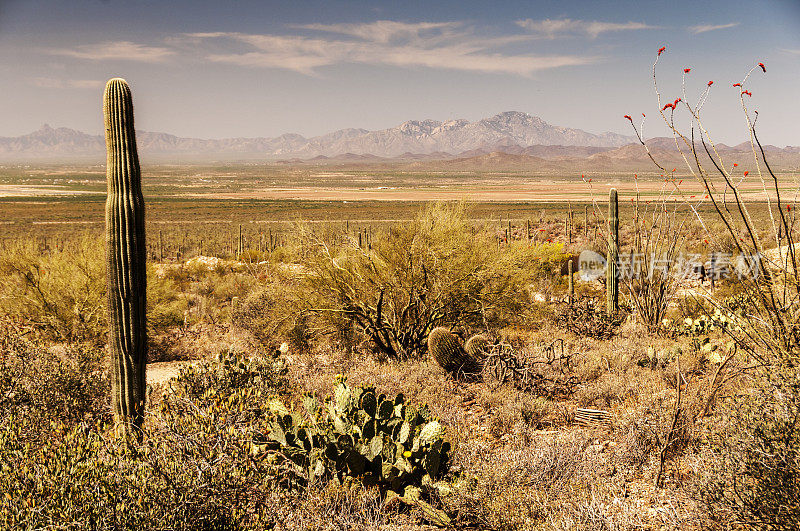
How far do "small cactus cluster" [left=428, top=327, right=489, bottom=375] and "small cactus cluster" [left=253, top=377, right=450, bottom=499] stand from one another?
282 cm

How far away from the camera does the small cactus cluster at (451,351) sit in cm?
799

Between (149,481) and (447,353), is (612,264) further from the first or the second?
(149,481)

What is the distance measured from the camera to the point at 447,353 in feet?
26.3

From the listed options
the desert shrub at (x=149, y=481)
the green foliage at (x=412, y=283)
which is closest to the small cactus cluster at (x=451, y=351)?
the green foliage at (x=412, y=283)

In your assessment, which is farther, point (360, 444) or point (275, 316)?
point (275, 316)

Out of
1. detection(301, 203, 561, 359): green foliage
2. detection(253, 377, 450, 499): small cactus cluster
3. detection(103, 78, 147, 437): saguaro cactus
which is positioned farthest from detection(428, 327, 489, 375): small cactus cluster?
detection(103, 78, 147, 437): saguaro cactus

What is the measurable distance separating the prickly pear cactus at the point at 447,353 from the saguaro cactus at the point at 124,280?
13.0 feet

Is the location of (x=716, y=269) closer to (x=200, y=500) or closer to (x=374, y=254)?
(x=374, y=254)

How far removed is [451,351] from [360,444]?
11.4 feet

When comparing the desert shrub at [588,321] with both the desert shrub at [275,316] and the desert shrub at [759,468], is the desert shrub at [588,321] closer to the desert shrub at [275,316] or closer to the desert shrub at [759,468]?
the desert shrub at [275,316]

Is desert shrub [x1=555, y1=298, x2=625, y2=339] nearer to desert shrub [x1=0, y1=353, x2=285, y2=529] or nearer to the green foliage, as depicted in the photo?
the green foliage

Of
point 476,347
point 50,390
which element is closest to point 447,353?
point 476,347

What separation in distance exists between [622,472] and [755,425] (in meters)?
1.29

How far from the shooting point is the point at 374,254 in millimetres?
10023
